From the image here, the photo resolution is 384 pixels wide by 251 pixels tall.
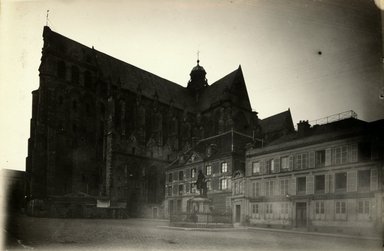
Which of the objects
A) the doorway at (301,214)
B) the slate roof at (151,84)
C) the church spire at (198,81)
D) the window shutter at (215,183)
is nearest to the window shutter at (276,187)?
the doorway at (301,214)

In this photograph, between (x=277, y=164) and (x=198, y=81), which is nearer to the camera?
A: (x=277, y=164)

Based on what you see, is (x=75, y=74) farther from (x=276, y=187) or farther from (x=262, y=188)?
(x=276, y=187)

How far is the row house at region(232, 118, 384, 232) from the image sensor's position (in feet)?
53.6

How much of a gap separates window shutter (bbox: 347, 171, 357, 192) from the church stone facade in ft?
38.9

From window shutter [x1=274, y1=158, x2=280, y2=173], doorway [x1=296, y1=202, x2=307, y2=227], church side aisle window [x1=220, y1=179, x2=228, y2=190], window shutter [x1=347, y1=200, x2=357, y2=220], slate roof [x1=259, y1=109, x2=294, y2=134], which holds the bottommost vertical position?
doorway [x1=296, y1=202, x2=307, y2=227]

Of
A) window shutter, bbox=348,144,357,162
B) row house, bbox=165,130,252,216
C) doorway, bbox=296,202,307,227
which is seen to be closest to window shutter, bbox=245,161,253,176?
row house, bbox=165,130,252,216

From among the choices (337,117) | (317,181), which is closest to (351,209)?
(317,181)

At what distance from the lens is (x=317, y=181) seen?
22062 millimetres

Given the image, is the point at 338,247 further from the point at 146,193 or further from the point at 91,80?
the point at 91,80

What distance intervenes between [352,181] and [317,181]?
3.40 metres

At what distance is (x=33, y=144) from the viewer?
37.0 metres

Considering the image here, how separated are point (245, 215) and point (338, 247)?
1458 cm

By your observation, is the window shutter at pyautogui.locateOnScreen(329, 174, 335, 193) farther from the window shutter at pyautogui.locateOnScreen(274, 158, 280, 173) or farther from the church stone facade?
the church stone facade

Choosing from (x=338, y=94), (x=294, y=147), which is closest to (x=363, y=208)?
(x=338, y=94)
